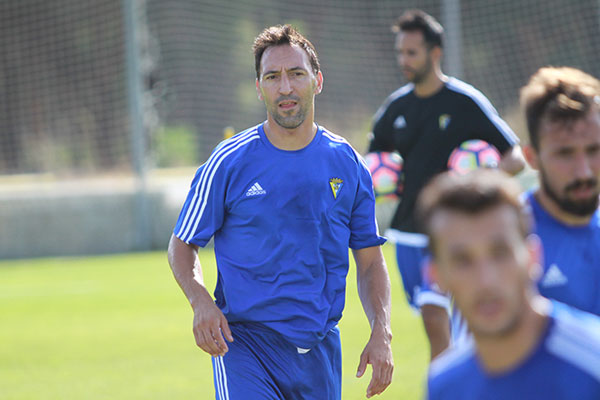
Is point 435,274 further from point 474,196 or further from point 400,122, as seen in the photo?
point 400,122

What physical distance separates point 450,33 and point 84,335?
32.3 feet

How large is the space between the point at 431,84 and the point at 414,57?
24 centimetres

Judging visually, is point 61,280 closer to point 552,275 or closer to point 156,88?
point 156,88

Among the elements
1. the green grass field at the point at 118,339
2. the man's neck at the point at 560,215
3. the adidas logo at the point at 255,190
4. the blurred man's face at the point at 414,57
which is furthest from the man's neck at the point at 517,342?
the blurred man's face at the point at 414,57

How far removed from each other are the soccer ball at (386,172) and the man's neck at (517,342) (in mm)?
4798

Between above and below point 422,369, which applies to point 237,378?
above

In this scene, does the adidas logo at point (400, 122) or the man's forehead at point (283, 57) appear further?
the adidas logo at point (400, 122)

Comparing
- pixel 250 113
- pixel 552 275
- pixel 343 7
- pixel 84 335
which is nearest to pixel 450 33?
pixel 343 7

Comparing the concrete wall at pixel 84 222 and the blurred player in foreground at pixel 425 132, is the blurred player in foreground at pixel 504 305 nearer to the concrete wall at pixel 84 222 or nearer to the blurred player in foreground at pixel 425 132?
the blurred player in foreground at pixel 425 132

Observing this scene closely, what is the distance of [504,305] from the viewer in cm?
225

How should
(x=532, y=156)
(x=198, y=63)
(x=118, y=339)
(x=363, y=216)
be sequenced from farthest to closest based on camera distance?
(x=198, y=63), (x=118, y=339), (x=363, y=216), (x=532, y=156)

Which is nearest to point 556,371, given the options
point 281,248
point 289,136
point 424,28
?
point 281,248

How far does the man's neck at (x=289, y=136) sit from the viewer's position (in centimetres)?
441

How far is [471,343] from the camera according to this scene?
248 cm
